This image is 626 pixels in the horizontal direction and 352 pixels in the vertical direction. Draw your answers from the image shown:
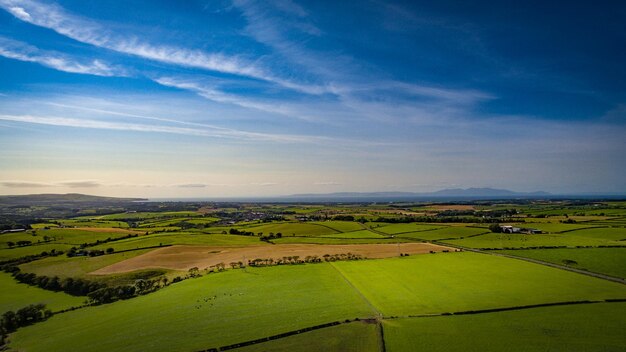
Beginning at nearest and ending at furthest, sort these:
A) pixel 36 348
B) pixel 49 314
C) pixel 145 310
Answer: pixel 36 348
pixel 145 310
pixel 49 314

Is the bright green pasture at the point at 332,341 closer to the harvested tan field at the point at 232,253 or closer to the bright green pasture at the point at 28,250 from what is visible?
the harvested tan field at the point at 232,253

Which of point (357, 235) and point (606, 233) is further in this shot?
point (357, 235)

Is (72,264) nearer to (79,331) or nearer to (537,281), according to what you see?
(79,331)

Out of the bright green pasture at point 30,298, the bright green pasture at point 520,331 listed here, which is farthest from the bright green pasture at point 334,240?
the bright green pasture at point 520,331

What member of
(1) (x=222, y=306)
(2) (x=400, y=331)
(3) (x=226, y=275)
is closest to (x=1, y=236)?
(3) (x=226, y=275)

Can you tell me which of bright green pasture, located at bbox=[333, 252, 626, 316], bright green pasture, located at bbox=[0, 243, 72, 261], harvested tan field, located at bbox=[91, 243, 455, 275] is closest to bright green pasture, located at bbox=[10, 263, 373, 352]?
bright green pasture, located at bbox=[333, 252, 626, 316]

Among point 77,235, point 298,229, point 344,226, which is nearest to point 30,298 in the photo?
point 77,235

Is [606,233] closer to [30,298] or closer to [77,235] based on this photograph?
[30,298]
